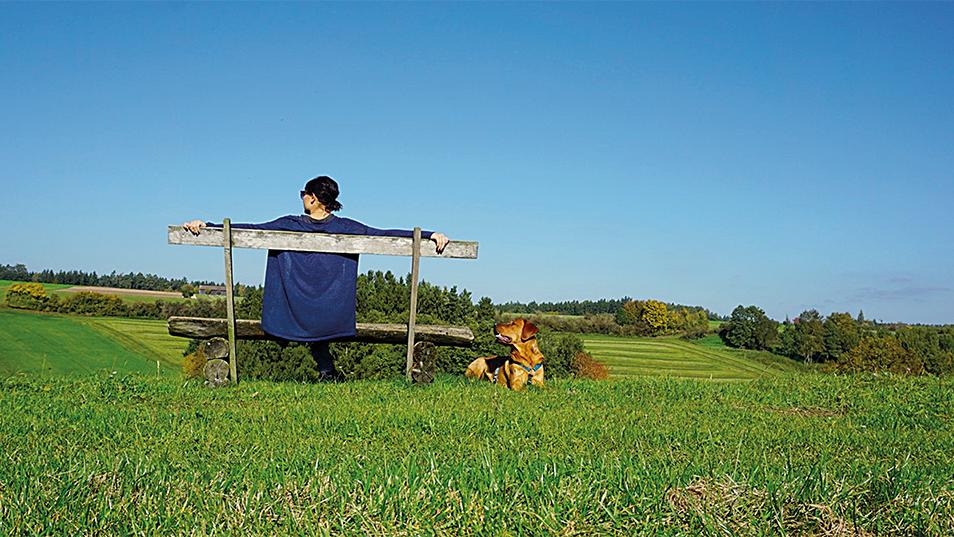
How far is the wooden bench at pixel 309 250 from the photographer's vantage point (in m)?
9.19

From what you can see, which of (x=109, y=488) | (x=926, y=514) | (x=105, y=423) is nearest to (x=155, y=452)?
(x=105, y=423)

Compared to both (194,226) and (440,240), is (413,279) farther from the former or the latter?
(194,226)

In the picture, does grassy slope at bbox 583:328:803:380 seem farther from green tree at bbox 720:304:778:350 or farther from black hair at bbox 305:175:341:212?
black hair at bbox 305:175:341:212

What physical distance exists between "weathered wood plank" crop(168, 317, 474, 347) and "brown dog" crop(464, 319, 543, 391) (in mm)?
593

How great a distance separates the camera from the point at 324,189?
980 centimetres

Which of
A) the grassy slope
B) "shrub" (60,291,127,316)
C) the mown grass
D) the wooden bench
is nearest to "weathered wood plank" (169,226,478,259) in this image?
the wooden bench

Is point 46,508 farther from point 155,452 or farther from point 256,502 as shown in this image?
point 155,452

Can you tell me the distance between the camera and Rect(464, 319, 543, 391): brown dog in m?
9.12

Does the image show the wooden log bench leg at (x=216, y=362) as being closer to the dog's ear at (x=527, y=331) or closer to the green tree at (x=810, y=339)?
the dog's ear at (x=527, y=331)

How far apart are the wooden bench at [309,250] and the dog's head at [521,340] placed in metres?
0.59

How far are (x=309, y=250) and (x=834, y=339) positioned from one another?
24.2 metres

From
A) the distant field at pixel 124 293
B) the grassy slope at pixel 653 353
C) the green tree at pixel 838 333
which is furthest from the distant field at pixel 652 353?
the distant field at pixel 124 293

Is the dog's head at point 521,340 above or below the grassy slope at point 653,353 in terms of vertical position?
above

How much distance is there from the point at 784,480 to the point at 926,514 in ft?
2.05
